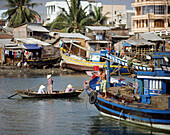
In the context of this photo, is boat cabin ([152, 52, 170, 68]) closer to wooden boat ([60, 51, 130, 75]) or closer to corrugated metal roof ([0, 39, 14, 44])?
wooden boat ([60, 51, 130, 75])

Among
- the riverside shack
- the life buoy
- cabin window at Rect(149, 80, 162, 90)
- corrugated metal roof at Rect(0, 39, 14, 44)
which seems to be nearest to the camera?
cabin window at Rect(149, 80, 162, 90)

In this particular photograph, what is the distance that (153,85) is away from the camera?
1531 centimetres

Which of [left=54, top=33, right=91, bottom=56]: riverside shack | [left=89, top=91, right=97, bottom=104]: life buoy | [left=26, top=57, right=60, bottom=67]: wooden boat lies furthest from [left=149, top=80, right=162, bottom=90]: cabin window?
[left=54, top=33, right=91, bottom=56]: riverside shack

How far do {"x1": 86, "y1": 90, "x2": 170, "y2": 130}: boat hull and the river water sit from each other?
303 millimetres

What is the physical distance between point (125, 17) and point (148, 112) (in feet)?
174

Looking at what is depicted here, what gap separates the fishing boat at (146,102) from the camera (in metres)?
14.3

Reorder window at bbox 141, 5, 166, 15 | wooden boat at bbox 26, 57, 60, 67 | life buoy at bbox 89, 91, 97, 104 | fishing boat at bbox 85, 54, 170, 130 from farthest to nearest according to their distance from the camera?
window at bbox 141, 5, 166, 15 → wooden boat at bbox 26, 57, 60, 67 → life buoy at bbox 89, 91, 97, 104 → fishing boat at bbox 85, 54, 170, 130

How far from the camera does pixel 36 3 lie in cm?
5469

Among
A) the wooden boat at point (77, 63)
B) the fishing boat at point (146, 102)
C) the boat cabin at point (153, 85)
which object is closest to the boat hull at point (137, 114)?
the fishing boat at point (146, 102)

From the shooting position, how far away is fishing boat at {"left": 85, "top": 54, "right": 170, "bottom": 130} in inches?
562

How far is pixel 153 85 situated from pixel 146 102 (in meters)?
0.84

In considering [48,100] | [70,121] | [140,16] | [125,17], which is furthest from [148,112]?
[125,17]

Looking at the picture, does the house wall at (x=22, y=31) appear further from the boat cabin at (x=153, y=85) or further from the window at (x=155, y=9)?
the boat cabin at (x=153, y=85)

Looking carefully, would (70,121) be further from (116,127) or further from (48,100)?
(48,100)
